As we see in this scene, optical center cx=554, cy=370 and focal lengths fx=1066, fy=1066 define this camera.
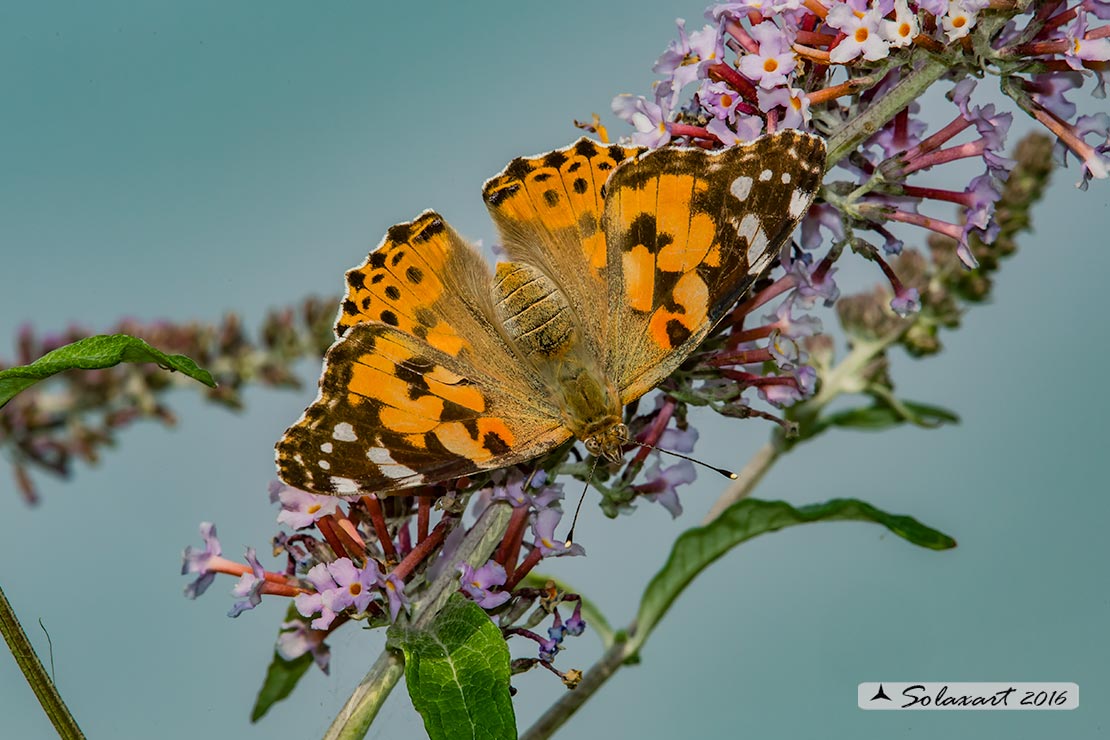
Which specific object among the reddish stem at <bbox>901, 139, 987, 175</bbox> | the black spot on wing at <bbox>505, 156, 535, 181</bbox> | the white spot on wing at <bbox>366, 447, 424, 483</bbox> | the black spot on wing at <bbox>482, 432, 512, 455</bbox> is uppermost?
the reddish stem at <bbox>901, 139, 987, 175</bbox>

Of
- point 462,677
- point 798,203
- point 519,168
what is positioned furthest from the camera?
point 519,168

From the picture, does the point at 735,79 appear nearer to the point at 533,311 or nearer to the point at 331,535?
the point at 533,311

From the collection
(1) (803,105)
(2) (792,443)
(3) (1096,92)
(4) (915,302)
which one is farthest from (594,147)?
(2) (792,443)


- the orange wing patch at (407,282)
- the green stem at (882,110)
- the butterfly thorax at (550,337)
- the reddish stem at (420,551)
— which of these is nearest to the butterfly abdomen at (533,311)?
the butterfly thorax at (550,337)

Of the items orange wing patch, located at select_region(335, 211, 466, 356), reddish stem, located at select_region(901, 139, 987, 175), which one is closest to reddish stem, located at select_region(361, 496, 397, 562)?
orange wing patch, located at select_region(335, 211, 466, 356)

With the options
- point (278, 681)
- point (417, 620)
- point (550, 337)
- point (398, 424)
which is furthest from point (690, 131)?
point (278, 681)

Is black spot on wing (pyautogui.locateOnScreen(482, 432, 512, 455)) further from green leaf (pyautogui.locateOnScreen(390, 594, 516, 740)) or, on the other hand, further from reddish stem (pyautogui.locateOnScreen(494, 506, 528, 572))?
green leaf (pyautogui.locateOnScreen(390, 594, 516, 740))

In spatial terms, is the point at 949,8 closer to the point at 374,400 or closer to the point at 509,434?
the point at 509,434
